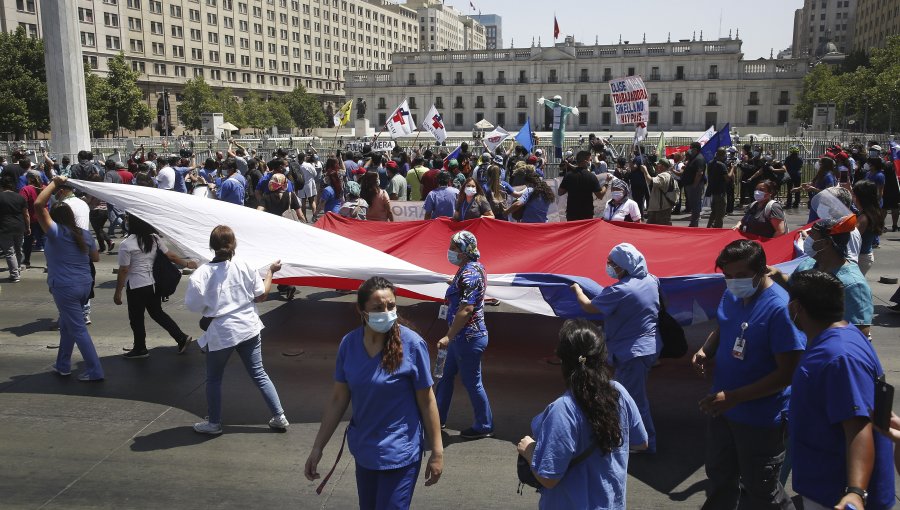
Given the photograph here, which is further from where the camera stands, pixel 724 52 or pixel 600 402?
pixel 724 52

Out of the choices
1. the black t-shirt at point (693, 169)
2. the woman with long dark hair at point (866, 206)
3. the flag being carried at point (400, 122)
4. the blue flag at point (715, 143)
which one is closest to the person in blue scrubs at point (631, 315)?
the woman with long dark hair at point (866, 206)

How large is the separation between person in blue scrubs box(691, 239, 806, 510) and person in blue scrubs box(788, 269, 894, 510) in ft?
2.12

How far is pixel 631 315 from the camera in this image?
221 inches

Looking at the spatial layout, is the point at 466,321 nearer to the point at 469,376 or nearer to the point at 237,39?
the point at 469,376

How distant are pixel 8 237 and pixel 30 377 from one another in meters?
6.04

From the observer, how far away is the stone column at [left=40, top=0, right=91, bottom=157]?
27.2m

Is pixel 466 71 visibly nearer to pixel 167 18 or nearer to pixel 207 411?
pixel 167 18

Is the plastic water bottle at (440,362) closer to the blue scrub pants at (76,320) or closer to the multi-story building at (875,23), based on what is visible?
the blue scrub pants at (76,320)

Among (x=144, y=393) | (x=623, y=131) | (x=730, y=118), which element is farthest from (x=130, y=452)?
(x=730, y=118)

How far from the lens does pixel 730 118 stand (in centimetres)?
10888

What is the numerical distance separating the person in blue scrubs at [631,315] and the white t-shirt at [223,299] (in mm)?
2905

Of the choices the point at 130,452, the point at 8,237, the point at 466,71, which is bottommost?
the point at 130,452

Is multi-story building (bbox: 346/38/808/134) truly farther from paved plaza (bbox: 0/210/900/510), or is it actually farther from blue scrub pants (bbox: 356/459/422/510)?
blue scrub pants (bbox: 356/459/422/510)

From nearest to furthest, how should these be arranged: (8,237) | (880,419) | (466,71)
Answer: (880,419)
(8,237)
(466,71)
